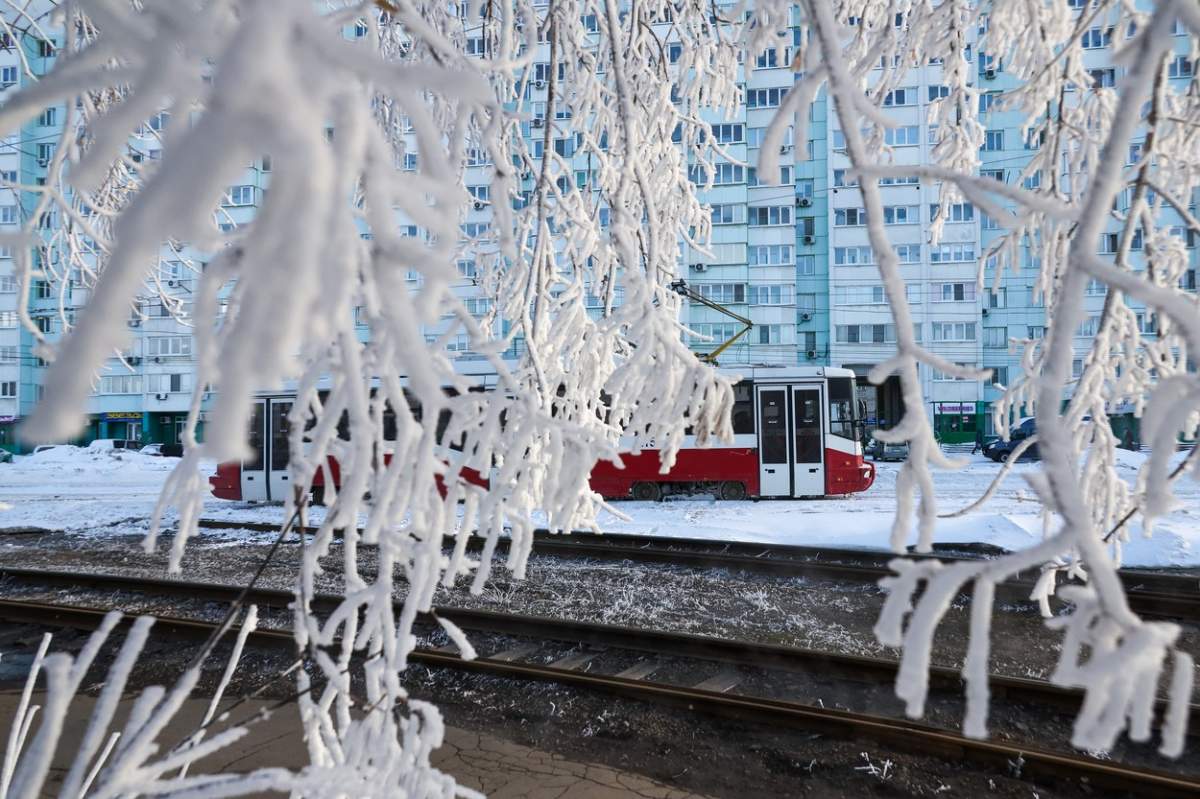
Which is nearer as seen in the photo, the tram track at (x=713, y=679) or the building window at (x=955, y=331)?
the tram track at (x=713, y=679)

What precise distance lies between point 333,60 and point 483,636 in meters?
5.89

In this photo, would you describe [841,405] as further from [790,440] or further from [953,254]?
[953,254]

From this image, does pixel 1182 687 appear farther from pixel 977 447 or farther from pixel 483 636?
pixel 977 447

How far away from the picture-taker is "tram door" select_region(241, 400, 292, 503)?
1386 centimetres

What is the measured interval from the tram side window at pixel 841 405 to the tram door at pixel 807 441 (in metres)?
0.28

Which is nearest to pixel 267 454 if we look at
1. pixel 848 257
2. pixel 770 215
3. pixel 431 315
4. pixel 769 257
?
pixel 431 315

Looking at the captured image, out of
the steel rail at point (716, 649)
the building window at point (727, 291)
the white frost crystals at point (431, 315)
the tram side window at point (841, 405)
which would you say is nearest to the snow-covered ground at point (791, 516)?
the steel rail at point (716, 649)

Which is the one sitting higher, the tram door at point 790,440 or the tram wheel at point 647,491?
the tram door at point 790,440

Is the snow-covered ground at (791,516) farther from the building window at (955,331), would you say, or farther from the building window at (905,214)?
the building window at (905,214)

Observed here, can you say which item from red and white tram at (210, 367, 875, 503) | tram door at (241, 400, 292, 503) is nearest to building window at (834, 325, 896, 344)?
red and white tram at (210, 367, 875, 503)

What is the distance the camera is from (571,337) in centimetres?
268

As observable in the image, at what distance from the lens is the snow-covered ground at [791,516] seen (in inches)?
370

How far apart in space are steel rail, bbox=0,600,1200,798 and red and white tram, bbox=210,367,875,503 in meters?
8.55

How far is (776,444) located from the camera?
13867 mm
